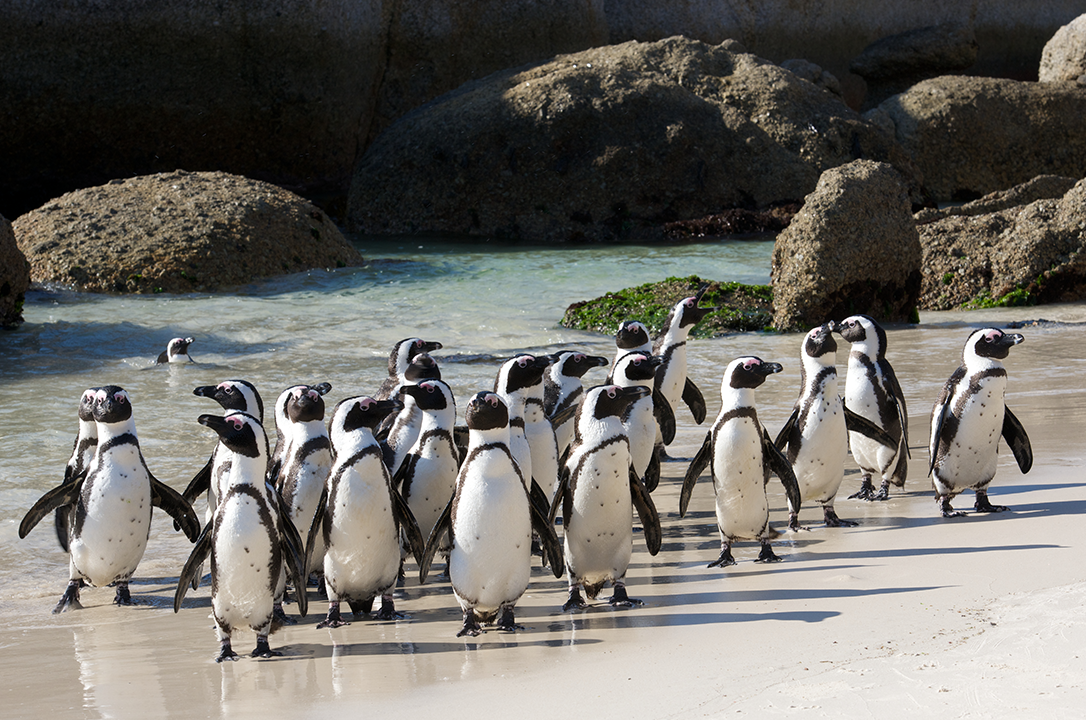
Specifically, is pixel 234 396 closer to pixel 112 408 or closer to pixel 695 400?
pixel 112 408

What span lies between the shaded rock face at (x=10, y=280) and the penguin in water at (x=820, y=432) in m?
8.28

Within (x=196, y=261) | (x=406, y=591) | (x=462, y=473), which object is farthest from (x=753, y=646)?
(x=196, y=261)

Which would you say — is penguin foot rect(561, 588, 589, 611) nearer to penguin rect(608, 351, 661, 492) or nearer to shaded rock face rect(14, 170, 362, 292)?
penguin rect(608, 351, 661, 492)

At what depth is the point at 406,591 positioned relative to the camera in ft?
14.5

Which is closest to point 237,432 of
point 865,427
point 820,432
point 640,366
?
point 640,366

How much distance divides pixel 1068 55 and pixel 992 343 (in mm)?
23488

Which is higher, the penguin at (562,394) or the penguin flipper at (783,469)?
the penguin at (562,394)

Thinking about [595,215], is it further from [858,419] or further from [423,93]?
[858,419]

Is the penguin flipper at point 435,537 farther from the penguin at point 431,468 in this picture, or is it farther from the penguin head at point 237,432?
the penguin head at point 237,432

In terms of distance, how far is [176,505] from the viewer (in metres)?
4.63

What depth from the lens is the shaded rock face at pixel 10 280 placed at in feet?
35.3

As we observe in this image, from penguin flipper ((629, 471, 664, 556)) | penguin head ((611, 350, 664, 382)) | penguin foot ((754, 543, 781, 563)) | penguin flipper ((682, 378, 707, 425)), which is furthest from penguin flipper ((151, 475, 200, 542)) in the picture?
penguin flipper ((682, 378, 707, 425))

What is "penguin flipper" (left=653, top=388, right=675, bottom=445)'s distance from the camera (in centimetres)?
589

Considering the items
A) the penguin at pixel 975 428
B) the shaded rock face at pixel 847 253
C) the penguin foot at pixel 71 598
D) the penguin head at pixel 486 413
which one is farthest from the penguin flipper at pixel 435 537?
the shaded rock face at pixel 847 253
